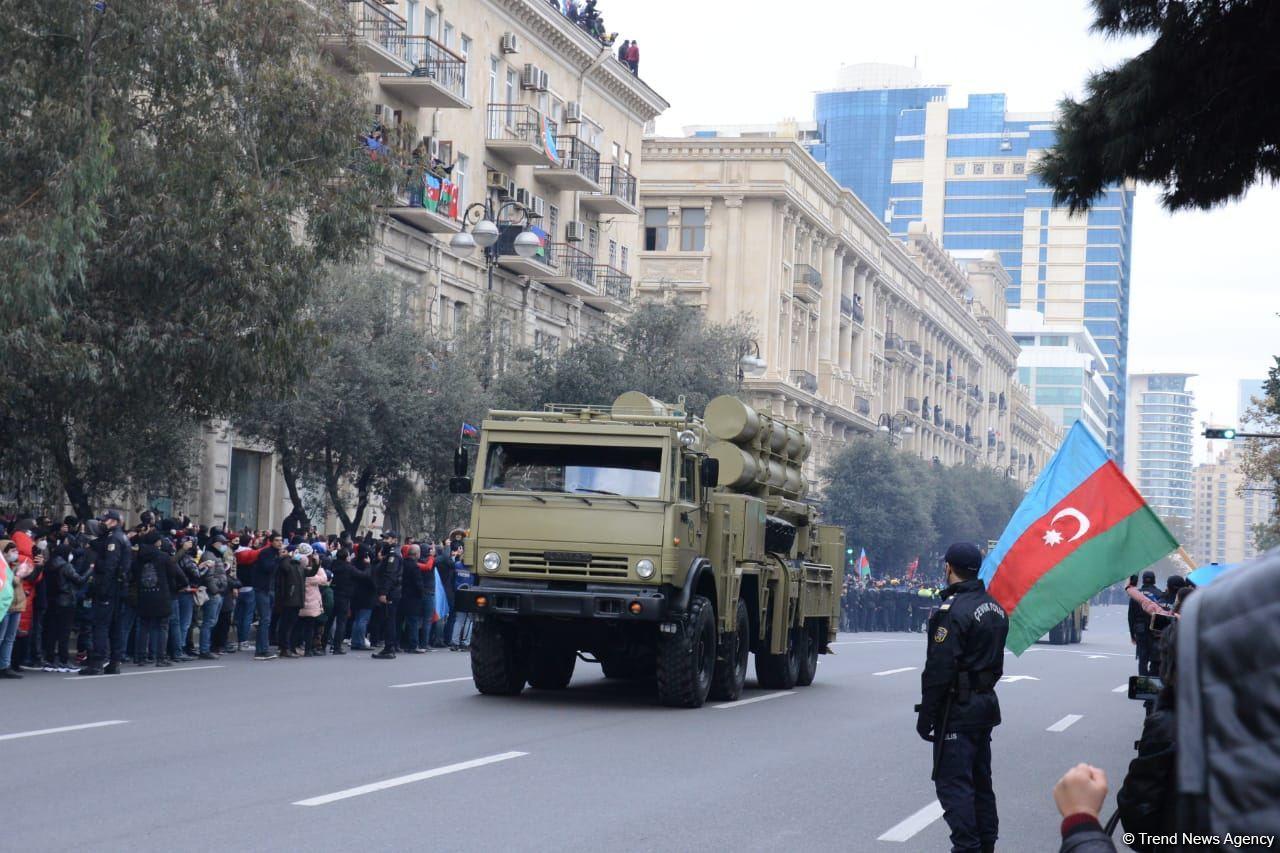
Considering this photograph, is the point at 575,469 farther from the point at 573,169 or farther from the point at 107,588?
the point at 573,169

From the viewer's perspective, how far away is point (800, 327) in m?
76.1

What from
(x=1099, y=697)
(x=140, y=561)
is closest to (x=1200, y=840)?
(x=140, y=561)

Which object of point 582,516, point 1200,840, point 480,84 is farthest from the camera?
point 480,84

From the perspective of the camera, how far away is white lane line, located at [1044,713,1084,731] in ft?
61.0

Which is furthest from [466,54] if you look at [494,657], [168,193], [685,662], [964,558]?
[964,558]

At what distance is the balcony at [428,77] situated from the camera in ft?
130

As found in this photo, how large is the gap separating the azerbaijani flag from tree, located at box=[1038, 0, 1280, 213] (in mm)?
3012

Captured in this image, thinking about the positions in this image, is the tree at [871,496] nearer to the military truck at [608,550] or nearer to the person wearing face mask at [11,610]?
the military truck at [608,550]

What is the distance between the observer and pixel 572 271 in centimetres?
5019

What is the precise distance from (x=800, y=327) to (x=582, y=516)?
59.3m

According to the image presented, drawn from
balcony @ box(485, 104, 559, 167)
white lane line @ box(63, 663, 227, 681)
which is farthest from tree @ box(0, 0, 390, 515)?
balcony @ box(485, 104, 559, 167)

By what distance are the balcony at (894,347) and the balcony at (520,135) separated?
48495 mm

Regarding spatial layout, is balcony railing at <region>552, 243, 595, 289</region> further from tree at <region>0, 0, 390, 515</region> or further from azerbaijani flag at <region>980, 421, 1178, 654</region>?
azerbaijani flag at <region>980, 421, 1178, 654</region>

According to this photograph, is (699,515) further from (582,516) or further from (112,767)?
(112,767)
